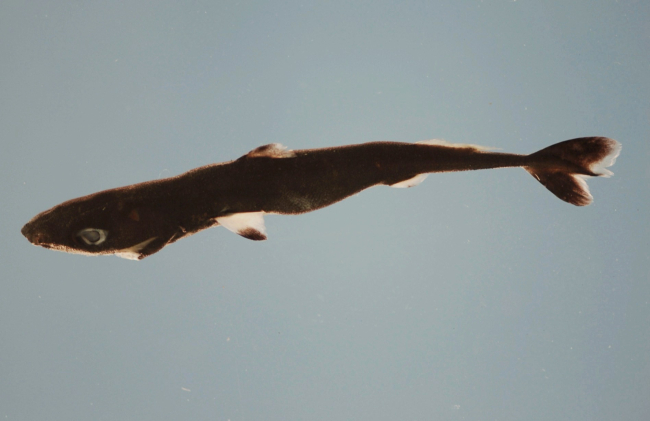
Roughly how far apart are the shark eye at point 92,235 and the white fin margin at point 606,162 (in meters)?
1.61

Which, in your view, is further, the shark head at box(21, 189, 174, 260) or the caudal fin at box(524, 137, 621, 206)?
the caudal fin at box(524, 137, 621, 206)

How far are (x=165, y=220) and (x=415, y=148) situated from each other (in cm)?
84

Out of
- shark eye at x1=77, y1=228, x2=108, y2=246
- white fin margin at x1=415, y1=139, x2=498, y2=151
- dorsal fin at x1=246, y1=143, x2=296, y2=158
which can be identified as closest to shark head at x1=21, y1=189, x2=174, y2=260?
shark eye at x1=77, y1=228, x2=108, y2=246

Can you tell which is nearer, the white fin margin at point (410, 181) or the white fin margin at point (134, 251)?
the white fin margin at point (134, 251)

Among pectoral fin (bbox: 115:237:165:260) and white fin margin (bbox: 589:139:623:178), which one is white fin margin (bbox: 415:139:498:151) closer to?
white fin margin (bbox: 589:139:623:178)

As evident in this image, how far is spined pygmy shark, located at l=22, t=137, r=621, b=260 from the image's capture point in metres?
1.24

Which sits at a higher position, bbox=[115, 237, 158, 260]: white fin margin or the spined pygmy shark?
the spined pygmy shark

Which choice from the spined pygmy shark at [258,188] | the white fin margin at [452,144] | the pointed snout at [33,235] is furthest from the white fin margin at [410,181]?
the pointed snout at [33,235]

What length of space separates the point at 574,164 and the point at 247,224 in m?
1.12

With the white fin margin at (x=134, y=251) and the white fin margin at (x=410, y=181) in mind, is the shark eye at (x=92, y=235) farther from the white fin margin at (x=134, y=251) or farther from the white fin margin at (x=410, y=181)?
the white fin margin at (x=410, y=181)

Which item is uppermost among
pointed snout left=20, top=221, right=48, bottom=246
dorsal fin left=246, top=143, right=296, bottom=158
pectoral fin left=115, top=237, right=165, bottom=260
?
dorsal fin left=246, top=143, right=296, bottom=158

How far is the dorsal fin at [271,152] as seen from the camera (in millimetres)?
1262

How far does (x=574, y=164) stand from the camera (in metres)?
1.38

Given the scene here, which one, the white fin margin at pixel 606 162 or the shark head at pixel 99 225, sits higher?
the shark head at pixel 99 225
